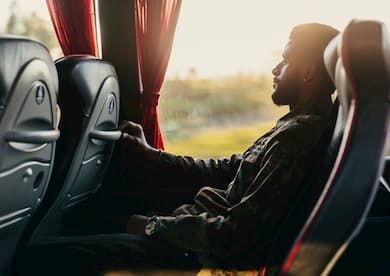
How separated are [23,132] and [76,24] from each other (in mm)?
1336

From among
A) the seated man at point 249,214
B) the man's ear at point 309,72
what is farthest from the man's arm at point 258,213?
the man's ear at point 309,72

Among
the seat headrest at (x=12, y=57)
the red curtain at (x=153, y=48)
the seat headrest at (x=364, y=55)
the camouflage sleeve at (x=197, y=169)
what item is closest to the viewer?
the seat headrest at (x=364, y=55)

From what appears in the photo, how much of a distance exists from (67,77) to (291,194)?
82 centimetres

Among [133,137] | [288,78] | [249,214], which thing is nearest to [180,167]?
[133,137]

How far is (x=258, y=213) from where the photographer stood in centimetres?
160

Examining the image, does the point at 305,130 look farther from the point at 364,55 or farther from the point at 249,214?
the point at 364,55

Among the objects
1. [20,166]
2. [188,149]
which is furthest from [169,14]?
[20,166]

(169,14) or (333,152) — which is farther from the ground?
(169,14)

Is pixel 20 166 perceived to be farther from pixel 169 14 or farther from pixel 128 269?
pixel 169 14

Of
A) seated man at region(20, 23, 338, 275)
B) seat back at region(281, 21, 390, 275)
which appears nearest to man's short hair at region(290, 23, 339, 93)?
seated man at region(20, 23, 338, 275)

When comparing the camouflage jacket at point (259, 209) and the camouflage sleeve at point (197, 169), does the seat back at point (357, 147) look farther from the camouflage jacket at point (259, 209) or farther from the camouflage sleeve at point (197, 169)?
the camouflage sleeve at point (197, 169)

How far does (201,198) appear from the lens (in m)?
2.02

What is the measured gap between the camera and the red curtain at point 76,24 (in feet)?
9.04

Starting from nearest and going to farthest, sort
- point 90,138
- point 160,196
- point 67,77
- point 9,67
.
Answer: point 9,67, point 67,77, point 90,138, point 160,196
